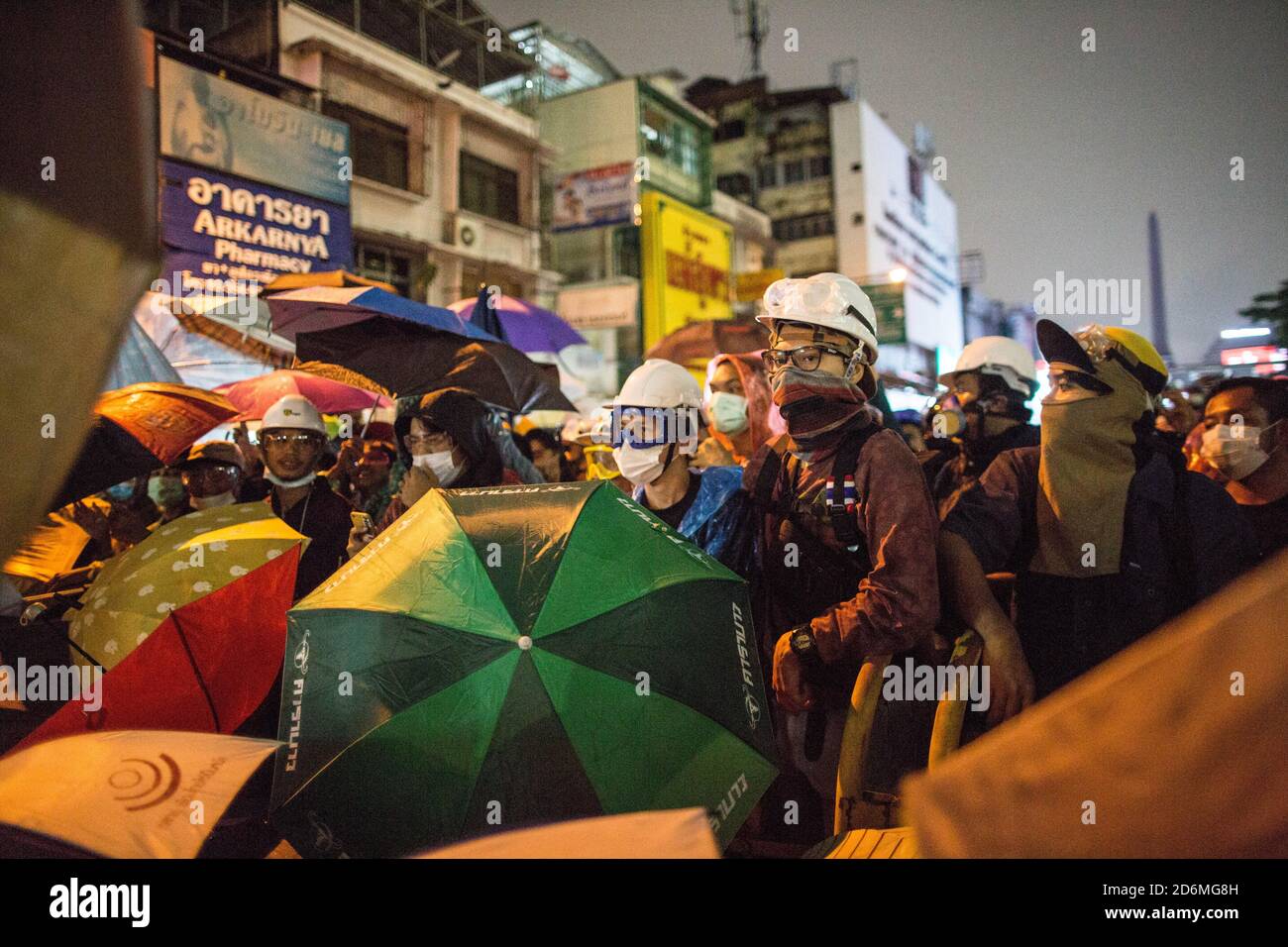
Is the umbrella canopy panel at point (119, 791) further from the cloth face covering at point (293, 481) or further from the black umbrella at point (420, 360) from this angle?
the black umbrella at point (420, 360)

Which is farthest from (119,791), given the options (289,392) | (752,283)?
(752,283)

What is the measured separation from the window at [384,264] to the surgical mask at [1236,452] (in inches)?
714

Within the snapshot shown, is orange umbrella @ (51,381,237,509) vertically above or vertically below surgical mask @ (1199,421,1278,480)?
above

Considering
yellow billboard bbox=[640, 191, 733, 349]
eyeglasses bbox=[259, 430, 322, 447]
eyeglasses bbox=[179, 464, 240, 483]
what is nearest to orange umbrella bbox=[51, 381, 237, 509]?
eyeglasses bbox=[259, 430, 322, 447]

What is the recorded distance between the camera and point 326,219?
16453 mm

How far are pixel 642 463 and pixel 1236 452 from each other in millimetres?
2668

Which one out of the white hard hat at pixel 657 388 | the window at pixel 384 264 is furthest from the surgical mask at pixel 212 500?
the window at pixel 384 264

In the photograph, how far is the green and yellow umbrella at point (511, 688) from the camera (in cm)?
172

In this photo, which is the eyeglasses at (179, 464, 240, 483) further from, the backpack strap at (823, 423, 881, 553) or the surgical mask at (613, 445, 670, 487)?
the backpack strap at (823, 423, 881, 553)

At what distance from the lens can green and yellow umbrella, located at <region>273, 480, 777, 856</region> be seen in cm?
172

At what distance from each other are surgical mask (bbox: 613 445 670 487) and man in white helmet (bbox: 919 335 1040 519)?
5.13 feet

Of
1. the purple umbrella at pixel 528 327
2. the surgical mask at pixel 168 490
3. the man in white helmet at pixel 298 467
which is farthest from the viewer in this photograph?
the purple umbrella at pixel 528 327
